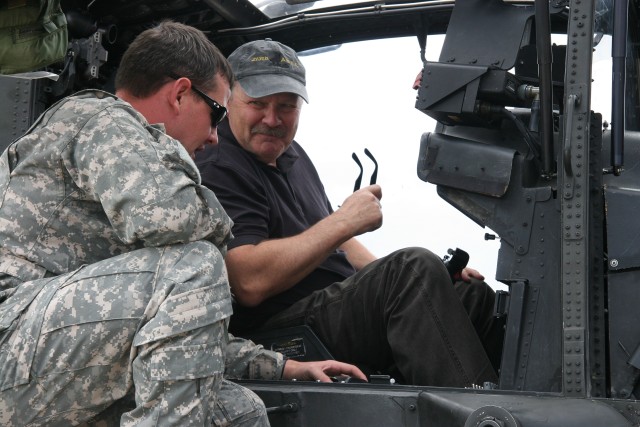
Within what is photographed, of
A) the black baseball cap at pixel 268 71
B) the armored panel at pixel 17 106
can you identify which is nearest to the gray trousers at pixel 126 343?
the black baseball cap at pixel 268 71

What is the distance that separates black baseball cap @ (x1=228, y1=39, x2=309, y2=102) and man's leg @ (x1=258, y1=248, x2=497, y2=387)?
0.73m

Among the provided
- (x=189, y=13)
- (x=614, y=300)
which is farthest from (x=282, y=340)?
(x=189, y=13)

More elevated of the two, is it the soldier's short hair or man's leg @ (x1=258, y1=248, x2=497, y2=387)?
the soldier's short hair

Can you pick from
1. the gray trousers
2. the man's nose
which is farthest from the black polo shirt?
the gray trousers

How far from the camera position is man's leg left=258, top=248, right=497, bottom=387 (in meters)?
3.18

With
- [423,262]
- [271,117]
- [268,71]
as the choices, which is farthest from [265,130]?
[423,262]

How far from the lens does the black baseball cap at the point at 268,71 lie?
3.76 meters

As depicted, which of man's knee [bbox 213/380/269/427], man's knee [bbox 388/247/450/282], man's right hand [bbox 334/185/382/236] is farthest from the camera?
man's right hand [bbox 334/185/382/236]

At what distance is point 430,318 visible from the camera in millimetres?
3232

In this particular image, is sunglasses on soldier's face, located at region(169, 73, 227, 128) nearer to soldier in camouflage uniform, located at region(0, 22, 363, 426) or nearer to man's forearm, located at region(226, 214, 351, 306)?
soldier in camouflage uniform, located at region(0, 22, 363, 426)

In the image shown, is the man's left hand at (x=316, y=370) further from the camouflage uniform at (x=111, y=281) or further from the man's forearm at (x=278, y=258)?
the camouflage uniform at (x=111, y=281)

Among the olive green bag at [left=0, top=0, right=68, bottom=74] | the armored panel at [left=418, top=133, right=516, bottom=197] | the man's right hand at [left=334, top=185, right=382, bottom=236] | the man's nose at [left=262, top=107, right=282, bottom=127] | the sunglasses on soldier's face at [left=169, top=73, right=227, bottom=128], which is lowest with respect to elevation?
the man's right hand at [left=334, top=185, right=382, bottom=236]

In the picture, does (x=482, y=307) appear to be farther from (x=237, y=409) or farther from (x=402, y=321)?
(x=237, y=409)

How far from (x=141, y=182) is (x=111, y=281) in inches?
9.5
